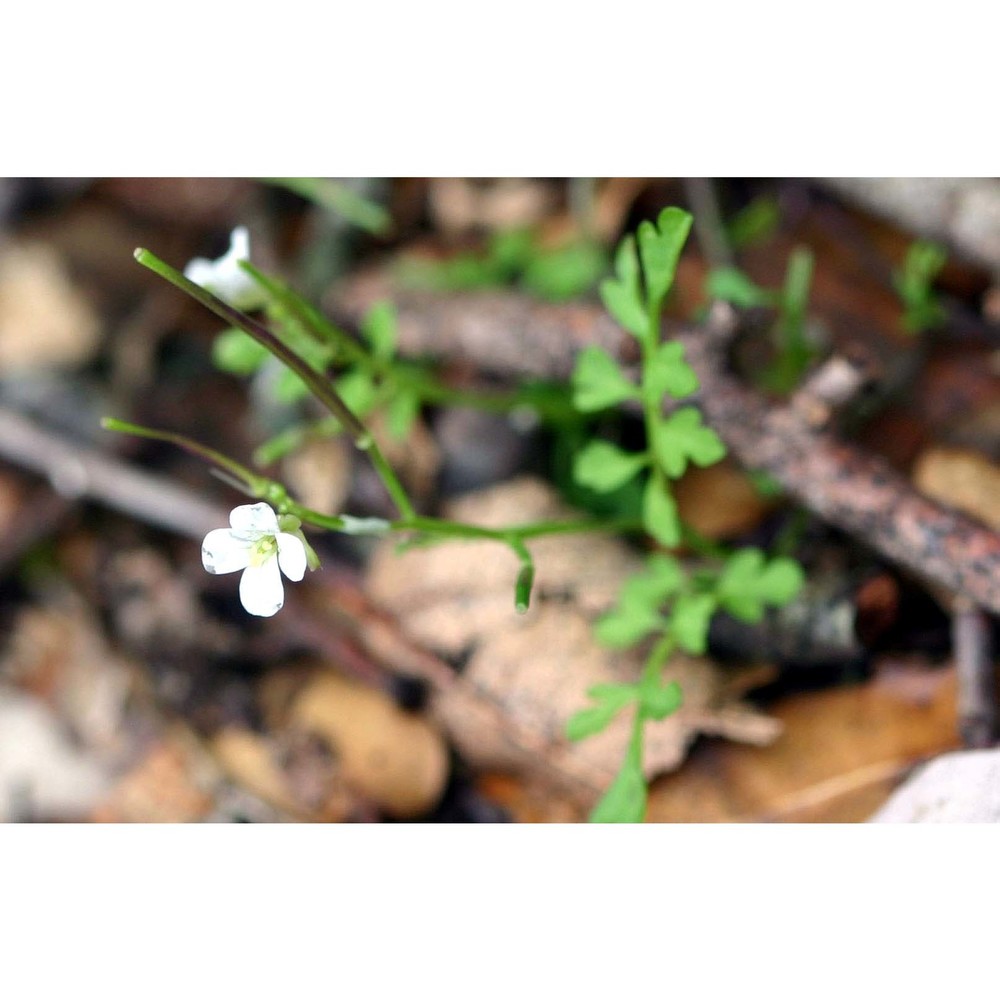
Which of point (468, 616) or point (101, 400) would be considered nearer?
point (468, 616)

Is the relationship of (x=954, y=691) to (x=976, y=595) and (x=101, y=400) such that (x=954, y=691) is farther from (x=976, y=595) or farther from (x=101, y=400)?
(x=101, y=400)

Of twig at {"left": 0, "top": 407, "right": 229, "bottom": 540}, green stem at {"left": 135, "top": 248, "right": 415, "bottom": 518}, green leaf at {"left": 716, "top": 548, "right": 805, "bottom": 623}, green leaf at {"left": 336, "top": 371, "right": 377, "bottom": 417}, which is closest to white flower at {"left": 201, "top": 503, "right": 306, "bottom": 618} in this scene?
green stem at {"left": 135, "top": 248, "right": 415, "bottom": 518}

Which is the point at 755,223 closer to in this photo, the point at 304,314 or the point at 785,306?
the point at 785,306

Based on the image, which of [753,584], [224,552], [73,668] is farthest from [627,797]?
[73,668]

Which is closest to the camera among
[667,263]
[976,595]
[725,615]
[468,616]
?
[667,263]

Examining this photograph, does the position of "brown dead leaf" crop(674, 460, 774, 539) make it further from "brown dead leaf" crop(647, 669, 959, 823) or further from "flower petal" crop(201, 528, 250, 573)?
"flower petal" crop(201, 528, 250, 573)

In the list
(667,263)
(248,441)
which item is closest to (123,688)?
(248,441)
